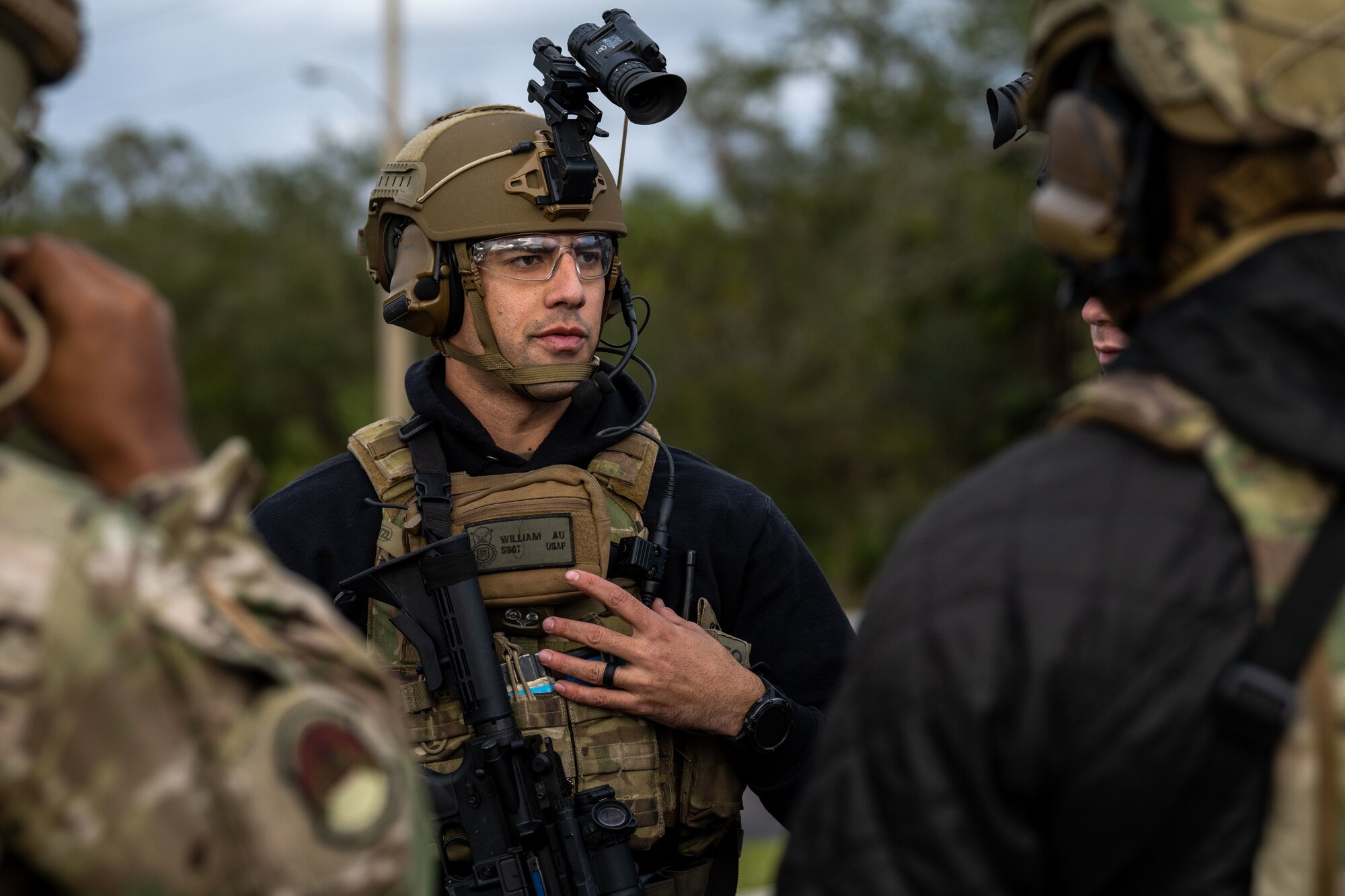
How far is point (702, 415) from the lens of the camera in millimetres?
27375

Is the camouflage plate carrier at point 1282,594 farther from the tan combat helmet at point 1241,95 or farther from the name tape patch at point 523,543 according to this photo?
the name tape patch at point 523,543

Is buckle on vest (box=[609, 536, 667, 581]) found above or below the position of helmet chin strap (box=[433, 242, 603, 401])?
below

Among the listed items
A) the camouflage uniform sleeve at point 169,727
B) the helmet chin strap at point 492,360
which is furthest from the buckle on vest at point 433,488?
the camouflage uniform sleeve at point 169,727

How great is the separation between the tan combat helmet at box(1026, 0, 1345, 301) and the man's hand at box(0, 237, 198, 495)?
120 cm

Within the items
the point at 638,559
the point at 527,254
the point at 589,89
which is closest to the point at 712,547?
the point at 638,559

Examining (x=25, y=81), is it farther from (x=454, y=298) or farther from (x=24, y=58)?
(x=454, y=298)

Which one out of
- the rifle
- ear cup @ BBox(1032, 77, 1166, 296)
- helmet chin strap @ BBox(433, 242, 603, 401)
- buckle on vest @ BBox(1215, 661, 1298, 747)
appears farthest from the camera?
helmet chin strap @ BBox(433, 242, 603, 401)

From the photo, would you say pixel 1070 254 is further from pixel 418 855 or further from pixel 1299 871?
pixel 418 855

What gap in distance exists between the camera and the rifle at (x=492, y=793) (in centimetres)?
312

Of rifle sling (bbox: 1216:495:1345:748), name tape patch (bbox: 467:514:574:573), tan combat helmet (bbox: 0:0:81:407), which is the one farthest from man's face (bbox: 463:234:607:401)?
rifle sling (bbox: 1216:495:1345:748)

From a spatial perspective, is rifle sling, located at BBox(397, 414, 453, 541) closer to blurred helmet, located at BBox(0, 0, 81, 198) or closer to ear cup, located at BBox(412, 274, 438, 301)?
ear cup, located at BBox(412, 274, 438, 301)

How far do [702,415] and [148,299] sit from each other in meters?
25.6

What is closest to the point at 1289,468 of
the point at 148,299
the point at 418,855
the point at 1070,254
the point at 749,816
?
the point at 1070,254

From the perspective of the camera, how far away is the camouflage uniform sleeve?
1468 mm
